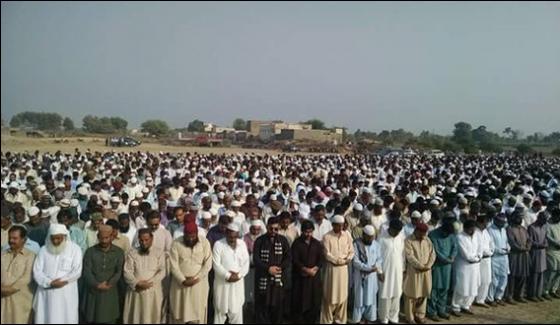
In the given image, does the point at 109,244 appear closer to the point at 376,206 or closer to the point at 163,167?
the point at 376,206

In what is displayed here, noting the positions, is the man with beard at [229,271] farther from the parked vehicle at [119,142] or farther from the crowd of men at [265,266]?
the parked vehicle at [119,142]

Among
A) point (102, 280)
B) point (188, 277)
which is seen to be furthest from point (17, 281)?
point (188, 277)

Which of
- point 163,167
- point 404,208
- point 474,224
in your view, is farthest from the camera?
point 163,167

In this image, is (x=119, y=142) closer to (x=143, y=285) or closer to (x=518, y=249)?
(x=143, y=285)

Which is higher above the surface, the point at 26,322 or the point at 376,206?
the point at 376,206

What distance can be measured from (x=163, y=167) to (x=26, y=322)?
14.0 meters

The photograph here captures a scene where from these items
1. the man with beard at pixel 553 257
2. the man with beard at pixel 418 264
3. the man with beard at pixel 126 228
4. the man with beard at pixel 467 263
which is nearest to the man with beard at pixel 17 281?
the man with beard at pixel 126 228

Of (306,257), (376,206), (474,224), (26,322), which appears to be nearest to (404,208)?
(376,206)

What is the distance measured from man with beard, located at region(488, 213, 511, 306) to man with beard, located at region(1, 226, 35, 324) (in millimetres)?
5808

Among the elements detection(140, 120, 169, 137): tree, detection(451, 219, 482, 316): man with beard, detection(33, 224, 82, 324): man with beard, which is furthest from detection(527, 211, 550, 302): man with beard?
detection(140, 120, 169, 137): tree

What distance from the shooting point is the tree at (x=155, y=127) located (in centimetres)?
6171

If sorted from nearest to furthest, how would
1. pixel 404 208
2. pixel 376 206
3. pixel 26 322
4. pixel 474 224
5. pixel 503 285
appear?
1. pixel 26 322
2. pixel 474 224
3. pixel 503 285
4. pixel 376 206
5. pixel 404 208

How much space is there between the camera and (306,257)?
5297mm

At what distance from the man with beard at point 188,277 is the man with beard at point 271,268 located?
0.60 meters
